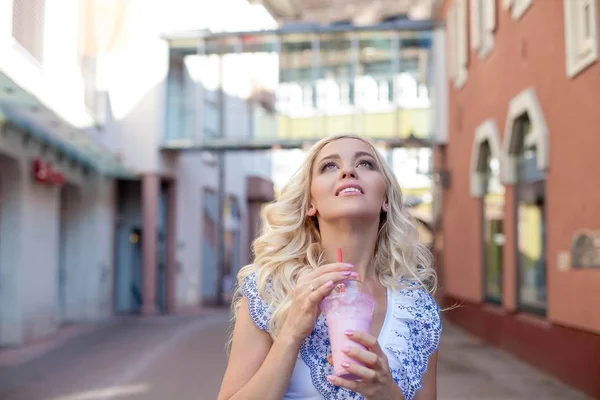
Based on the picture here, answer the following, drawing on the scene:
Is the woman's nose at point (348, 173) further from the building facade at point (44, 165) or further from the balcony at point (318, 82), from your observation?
the balcony at point (318, 82)

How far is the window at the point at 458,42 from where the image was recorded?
1480cm

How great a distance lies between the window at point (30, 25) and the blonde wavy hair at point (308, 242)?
9.54 m

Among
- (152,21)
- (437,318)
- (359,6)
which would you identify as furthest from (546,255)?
(359,6)

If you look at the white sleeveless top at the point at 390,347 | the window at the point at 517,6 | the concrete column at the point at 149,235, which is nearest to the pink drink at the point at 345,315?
the white sleeveless top at the point at 390,347

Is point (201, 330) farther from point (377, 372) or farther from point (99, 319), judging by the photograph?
point (377, 372)

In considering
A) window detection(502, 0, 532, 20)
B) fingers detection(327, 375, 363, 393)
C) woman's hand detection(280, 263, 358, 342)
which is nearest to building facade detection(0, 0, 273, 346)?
window detection(502, 0, 532, 20)

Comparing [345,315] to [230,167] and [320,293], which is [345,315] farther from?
[230,167]

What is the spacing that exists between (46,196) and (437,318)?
1210 cm

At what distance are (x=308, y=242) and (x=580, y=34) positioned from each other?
21.9 ft

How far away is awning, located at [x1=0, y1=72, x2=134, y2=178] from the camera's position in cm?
984

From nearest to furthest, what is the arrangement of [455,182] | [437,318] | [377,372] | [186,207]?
[377,372]
[437,318]
[455,182]
[186,207]

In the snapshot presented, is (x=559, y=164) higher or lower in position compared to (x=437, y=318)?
higher

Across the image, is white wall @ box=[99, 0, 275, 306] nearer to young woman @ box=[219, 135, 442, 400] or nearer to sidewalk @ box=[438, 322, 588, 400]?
sidewalk @ box=[438, 322, 588, 400]

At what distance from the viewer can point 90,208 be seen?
54.9ft
